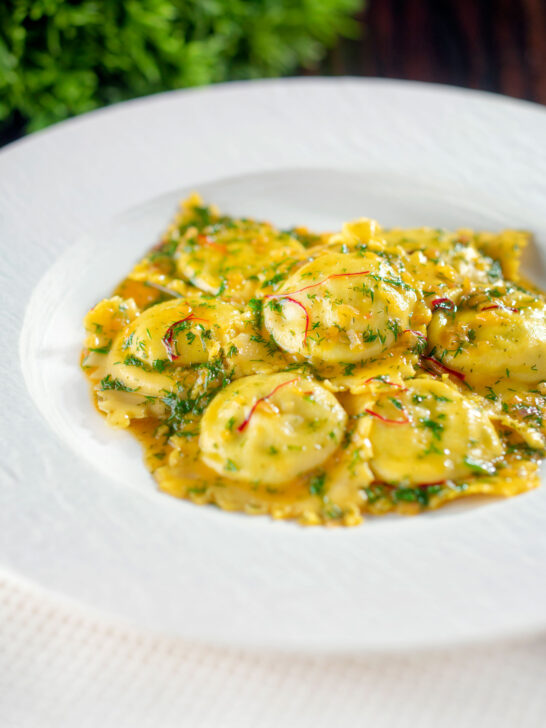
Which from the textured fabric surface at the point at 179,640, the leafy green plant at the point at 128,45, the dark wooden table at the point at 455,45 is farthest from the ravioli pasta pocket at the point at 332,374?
the dark wooden table at the point at 455,45

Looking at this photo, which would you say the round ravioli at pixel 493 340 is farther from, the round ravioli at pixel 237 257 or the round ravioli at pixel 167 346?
the round ravioli at pixel 167 346

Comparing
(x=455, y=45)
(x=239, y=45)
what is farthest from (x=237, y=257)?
(x=455, y=45)

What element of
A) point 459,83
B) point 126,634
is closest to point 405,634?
point 126,634

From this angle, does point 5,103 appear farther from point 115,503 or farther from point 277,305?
point 115,503

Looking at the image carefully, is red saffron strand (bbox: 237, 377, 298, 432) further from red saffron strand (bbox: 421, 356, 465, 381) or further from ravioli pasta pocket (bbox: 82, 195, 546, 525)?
red saffron strand (bbox: 421, 356, 465, 381)

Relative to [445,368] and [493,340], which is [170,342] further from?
[493,340]

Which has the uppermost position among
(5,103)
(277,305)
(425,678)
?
(5,103)
